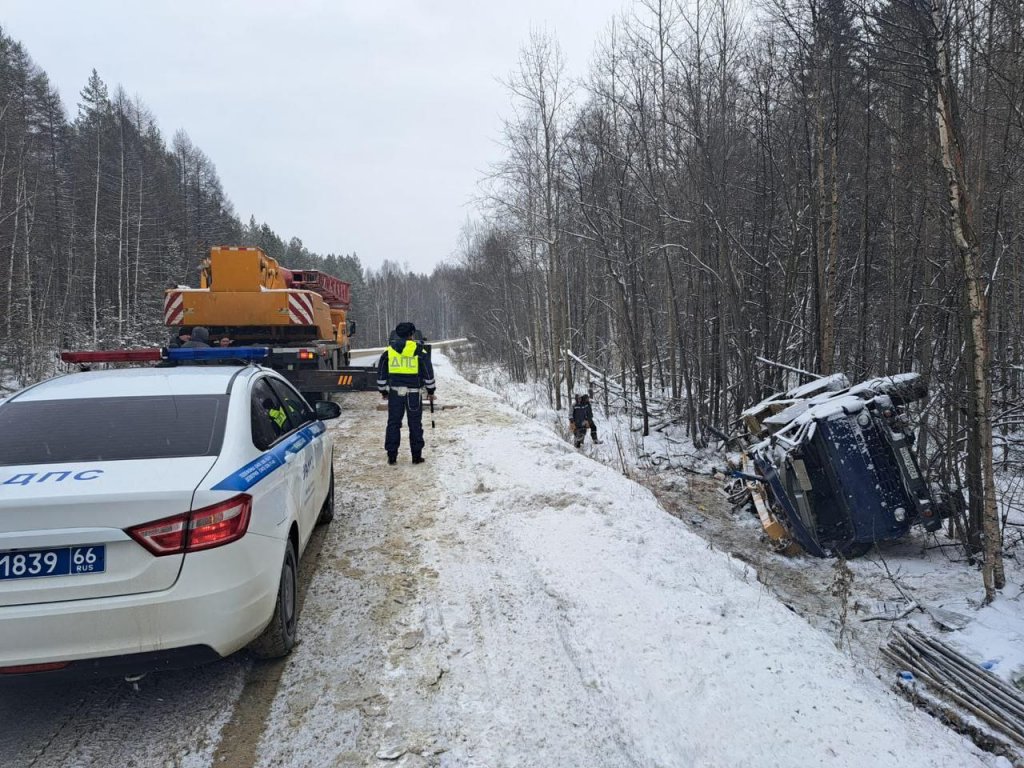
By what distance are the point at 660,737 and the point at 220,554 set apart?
2140 millimetres

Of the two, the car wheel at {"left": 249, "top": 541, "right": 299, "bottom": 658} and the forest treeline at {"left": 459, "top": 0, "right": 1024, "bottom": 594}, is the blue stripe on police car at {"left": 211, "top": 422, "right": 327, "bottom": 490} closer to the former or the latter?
the car wheel at {"left": 249, "top": 541, "right": 299, "bottom": 658}

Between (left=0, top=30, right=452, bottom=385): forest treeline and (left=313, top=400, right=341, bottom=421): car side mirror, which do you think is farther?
(left=0, top=30, right=452, bottom=385): forest treeline

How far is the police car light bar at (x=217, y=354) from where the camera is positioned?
443cm

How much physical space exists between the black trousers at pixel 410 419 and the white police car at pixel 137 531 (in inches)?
154

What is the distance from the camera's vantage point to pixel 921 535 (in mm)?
6168

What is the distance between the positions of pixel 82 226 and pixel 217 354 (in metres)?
35.0

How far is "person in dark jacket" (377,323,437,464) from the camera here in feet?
23.5

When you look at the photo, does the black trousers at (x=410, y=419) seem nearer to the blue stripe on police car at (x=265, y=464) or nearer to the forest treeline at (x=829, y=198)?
the blue stripe on police car at (x=265, y=464)

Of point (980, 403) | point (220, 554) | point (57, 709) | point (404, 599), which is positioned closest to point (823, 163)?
point (980, 403)

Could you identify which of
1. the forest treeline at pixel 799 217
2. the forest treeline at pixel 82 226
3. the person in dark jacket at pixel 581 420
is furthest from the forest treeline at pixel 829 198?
the forest treeline at pixel 82 226

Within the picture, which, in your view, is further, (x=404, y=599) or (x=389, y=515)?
(x=389, y=515)

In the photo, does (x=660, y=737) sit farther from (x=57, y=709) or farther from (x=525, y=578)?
(x=57, y=709)

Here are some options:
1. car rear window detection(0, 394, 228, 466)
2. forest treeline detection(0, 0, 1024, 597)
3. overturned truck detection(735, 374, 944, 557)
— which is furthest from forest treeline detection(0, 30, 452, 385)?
overturned truck detection(735, 374, 944, 557)

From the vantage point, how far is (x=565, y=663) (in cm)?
298
